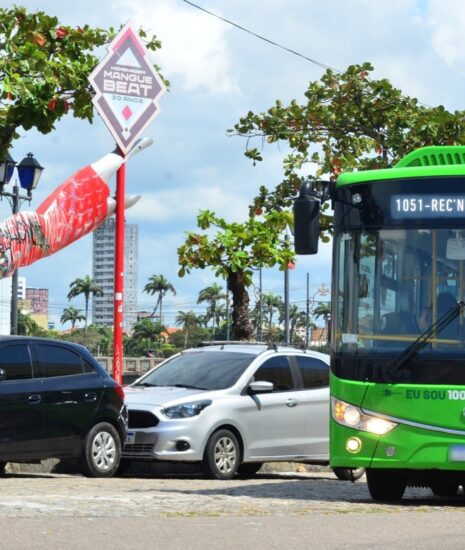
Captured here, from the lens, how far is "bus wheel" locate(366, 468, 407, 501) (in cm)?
1323

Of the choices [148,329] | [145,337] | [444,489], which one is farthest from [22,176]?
[145,337]

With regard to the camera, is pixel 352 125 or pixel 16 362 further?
pixel 352 125

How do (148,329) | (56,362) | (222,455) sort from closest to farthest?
(56,362) → (222,455) → (148,329)

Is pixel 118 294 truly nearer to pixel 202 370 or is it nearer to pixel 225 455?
pixel 202 370

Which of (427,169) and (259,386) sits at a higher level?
(427,169)

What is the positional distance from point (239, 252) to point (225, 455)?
10.0m

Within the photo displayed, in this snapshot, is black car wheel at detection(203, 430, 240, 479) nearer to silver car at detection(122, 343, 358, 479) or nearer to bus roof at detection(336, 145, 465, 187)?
silver car at detection(122, 343, 358, 479)

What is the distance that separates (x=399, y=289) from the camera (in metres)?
12.6

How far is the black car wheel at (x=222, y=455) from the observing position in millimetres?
17125

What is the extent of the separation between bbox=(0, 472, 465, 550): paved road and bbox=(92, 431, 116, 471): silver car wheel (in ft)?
5.03

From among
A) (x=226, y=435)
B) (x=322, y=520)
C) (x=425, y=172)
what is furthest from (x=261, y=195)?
(x=322, y=520)

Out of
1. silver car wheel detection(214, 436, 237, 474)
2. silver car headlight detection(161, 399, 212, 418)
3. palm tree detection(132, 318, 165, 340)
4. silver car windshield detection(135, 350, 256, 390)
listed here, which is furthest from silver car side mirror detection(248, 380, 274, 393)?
palm tree detection(132, 318, 165, 340)

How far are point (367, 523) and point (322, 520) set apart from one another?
383 mm

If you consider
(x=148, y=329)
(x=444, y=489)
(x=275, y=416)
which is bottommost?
(x=444, y=489)
